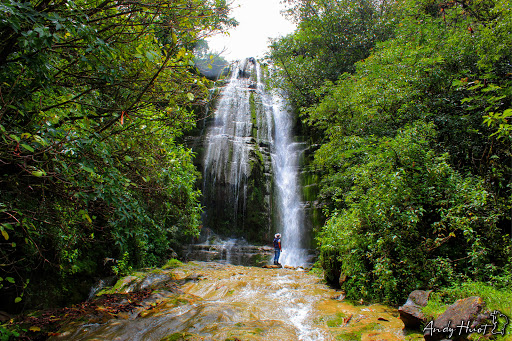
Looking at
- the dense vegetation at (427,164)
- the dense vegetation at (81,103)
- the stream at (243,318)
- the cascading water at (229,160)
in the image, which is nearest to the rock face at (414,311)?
the stream at (243,318)

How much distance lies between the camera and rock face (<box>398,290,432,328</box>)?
11.6 feet

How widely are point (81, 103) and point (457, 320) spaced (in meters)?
5.00

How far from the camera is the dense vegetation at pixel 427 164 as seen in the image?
15.2 ft

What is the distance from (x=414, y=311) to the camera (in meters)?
3.61

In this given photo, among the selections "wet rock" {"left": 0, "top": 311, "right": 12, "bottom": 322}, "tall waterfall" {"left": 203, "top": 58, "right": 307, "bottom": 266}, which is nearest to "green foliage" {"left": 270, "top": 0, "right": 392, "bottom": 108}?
"tall waterfall" {"left": 203, "top": 58, "right": 307, "bottom": 266}

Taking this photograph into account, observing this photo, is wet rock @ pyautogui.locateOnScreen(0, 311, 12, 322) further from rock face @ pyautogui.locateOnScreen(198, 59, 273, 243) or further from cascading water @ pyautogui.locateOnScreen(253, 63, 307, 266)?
rock face @ pyautogui.locateOnScreen(198, 59, 273, 243)

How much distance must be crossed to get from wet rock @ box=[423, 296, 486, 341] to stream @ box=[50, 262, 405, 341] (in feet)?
1.67

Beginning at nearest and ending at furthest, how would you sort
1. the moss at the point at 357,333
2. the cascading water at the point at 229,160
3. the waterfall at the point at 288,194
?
the moss at the point at 357,333 < the waterfall at the point at 288,194 < the cascading water at the point at 229,160

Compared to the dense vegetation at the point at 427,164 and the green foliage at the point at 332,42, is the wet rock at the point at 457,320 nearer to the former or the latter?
the dense vegetation at the point at 427,164

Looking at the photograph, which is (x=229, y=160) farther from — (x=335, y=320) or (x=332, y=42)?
(x=335, y=320)

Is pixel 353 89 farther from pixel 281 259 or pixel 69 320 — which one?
pixel 69 320

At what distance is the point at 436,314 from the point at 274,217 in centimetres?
1164

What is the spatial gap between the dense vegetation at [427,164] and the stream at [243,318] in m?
0.84

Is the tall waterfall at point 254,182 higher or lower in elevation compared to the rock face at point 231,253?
higher
